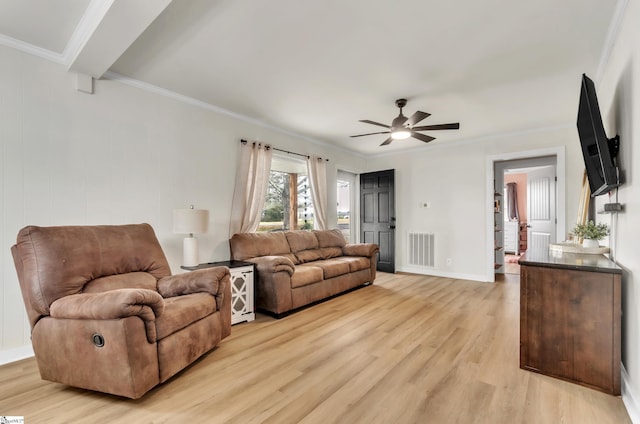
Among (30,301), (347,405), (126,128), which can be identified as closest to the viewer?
(347,405)

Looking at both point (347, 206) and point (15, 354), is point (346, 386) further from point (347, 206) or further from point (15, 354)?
point (347, 206)

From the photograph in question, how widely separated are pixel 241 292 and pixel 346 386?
1699 mm

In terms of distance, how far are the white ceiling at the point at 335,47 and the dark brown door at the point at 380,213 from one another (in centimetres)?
243

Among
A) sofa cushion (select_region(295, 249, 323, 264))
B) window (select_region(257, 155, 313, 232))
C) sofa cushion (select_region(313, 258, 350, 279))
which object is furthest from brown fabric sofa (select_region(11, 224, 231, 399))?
window (select_region(257, 155, 313, 232))

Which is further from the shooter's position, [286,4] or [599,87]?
[599,87]

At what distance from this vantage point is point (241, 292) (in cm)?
333

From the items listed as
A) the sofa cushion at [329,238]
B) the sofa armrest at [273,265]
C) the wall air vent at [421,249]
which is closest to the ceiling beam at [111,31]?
the sofa armrest at [273,265]

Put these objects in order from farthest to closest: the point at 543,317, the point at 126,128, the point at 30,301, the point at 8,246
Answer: the point at 126,128 < the point at 8,246 < the point at 543,317 < the point at 30,301

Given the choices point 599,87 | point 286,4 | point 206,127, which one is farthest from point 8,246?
point 599,87

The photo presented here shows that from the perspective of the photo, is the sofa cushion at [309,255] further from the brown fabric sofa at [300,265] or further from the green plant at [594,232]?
the green plant at [594,232]

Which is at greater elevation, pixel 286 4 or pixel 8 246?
pixel 286 4

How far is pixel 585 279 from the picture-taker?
2014 mm

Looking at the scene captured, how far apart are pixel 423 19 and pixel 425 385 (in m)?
2.59

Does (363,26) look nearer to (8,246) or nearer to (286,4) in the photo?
(286,4)
